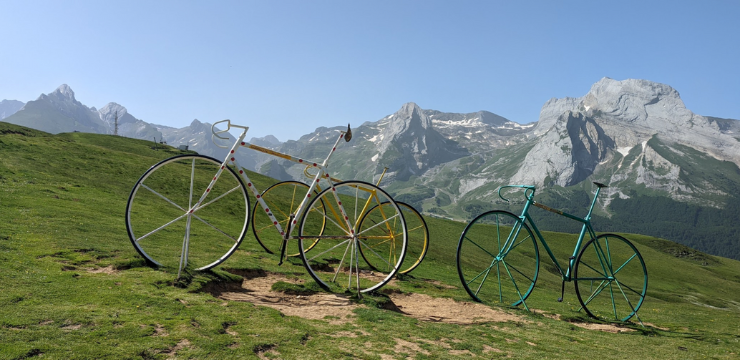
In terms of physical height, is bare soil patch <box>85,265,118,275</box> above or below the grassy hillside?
below

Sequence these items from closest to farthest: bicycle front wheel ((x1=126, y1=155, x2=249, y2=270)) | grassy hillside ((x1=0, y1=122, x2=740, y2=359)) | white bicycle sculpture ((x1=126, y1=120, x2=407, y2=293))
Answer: grassy hillside ((x1=0, y1=122, x2=740, y2=359)) < bicycle front wheel ((x1=126, y1=155, x2=249, y2=270)) < white bicycle sculpture ((x1=126, y1=120, x2=407, y2=293))

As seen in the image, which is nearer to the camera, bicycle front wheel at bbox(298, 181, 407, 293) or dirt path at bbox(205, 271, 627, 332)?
dirt path at bbox(205, 271, 627, 332)

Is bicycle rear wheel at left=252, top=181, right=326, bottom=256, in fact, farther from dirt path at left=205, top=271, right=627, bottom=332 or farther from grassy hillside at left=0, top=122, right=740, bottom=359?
dirt path at left=205, top=271, right=627, bottom=332

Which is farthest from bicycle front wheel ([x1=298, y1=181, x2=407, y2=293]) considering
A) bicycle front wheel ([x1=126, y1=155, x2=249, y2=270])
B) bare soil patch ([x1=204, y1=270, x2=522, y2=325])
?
bicycle front wheel ([x1=126, y1=155, x2=249, y2=270])

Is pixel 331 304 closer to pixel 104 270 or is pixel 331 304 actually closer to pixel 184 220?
pixel 104 270

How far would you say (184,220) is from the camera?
2828cm

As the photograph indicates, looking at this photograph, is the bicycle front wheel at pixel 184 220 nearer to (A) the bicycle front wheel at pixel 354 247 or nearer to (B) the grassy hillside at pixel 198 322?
(B) the grassy hillside at pixel 198 322

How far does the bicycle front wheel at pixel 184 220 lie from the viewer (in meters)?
10.9

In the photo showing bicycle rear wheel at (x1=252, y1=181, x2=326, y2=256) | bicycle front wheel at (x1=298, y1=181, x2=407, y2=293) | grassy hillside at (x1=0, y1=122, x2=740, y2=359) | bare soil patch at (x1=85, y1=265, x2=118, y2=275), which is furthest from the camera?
bicycle rear wheel at (x1=252, y1=181, x2=326, y2=256)

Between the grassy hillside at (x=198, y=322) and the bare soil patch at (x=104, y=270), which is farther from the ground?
the grassy hillside at (x=198, y=322)

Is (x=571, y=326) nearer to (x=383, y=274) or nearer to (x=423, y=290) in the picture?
(x=423, y=290)

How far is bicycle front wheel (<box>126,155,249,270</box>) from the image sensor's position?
1085 centimetres

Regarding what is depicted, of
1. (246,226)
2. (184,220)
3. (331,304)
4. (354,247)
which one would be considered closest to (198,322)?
(246,226)

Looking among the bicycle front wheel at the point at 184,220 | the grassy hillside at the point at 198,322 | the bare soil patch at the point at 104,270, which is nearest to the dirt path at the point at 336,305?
the grassy hillside at the point at 198,322
